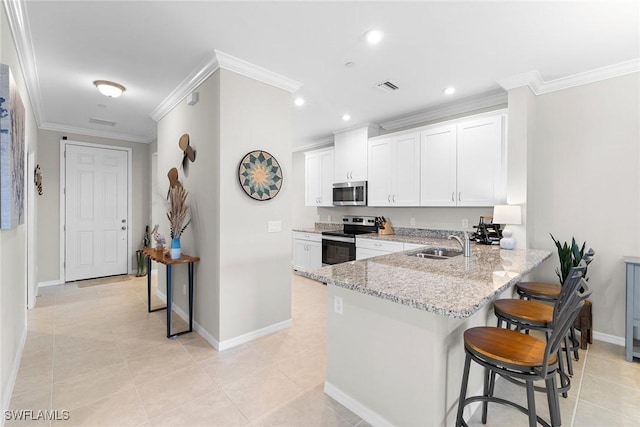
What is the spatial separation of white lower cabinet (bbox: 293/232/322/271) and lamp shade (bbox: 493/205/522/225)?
2.88 metres

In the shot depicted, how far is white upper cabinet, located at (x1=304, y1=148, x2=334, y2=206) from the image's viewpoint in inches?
216

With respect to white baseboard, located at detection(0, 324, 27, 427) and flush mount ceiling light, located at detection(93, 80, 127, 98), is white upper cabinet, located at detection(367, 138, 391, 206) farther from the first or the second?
white baseboard, located at detection(0, 324, 27, 427)

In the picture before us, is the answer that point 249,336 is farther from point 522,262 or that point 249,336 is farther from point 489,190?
point 489,190

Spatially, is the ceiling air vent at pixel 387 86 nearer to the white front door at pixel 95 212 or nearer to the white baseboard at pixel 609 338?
the white baseboard at pixel 609 338

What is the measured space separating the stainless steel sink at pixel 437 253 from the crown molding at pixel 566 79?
1896mm

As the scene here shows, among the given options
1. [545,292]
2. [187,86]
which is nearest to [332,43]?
[187,86]

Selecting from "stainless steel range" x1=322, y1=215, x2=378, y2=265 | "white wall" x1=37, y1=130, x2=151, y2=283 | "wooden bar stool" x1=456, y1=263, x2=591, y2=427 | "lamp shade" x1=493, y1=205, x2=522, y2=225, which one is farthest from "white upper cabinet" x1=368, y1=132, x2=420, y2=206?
"white wall" x1=37, y1=130, x2=151, y2=283

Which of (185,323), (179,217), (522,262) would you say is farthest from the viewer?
(185,323)

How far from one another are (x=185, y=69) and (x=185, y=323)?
2.76 m

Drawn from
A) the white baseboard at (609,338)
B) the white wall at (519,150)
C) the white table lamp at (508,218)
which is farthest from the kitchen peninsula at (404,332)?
the white baseboard at (609,338)

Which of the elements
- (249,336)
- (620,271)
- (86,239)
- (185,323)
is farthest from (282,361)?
(86,239)

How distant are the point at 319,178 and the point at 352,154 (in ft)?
3.23

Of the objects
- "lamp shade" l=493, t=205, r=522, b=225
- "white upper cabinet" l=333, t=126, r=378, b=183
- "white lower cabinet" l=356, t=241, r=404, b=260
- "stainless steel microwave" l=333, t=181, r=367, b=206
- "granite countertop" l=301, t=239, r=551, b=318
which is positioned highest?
"white upper cabinet" l=333, t=126, r=378, b=183

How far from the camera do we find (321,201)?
5.68 m
